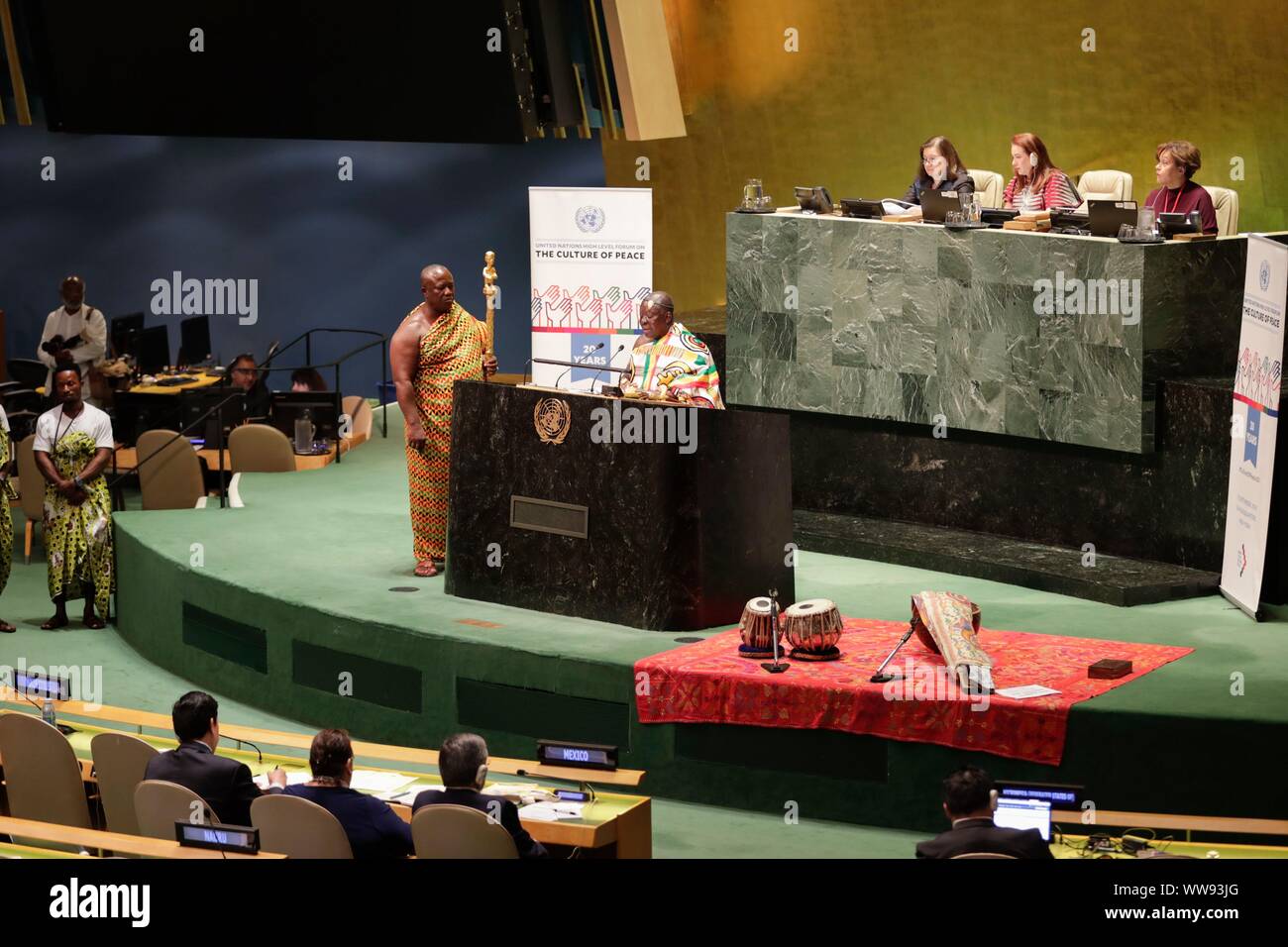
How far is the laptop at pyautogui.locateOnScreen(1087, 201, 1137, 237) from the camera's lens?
8977mm

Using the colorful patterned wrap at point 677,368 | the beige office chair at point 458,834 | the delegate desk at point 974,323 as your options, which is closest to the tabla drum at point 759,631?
the colorful patterned wrap at point 677,368

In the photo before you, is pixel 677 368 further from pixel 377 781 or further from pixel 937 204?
pixel 377 781

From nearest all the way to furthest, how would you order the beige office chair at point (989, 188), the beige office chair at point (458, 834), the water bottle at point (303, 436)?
the beige office chair at point (458, 834) < the beige office chair at point (989, 188) < the water bottle at point (303, 436)

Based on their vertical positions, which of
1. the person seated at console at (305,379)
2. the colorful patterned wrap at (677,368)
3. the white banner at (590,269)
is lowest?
the person seated at console at (305,379)

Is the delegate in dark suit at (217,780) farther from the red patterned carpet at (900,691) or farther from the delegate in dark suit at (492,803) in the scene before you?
the red patterned carpet at (900,691)

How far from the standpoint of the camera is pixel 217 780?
19.7 ft

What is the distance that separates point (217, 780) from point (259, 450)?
653 centimetres

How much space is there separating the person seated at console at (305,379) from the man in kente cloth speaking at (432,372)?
481 cm

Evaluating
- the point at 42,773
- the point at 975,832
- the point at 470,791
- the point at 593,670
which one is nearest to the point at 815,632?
the point at 593,670

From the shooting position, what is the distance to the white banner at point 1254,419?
8094 mm

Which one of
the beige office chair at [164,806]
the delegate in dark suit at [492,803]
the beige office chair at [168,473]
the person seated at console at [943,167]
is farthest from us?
the beige office chair at [168,473]

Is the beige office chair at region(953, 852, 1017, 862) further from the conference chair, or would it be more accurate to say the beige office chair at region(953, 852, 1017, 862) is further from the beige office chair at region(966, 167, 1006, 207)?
the conference chair

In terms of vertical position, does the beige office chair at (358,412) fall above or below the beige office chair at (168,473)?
Result: above
